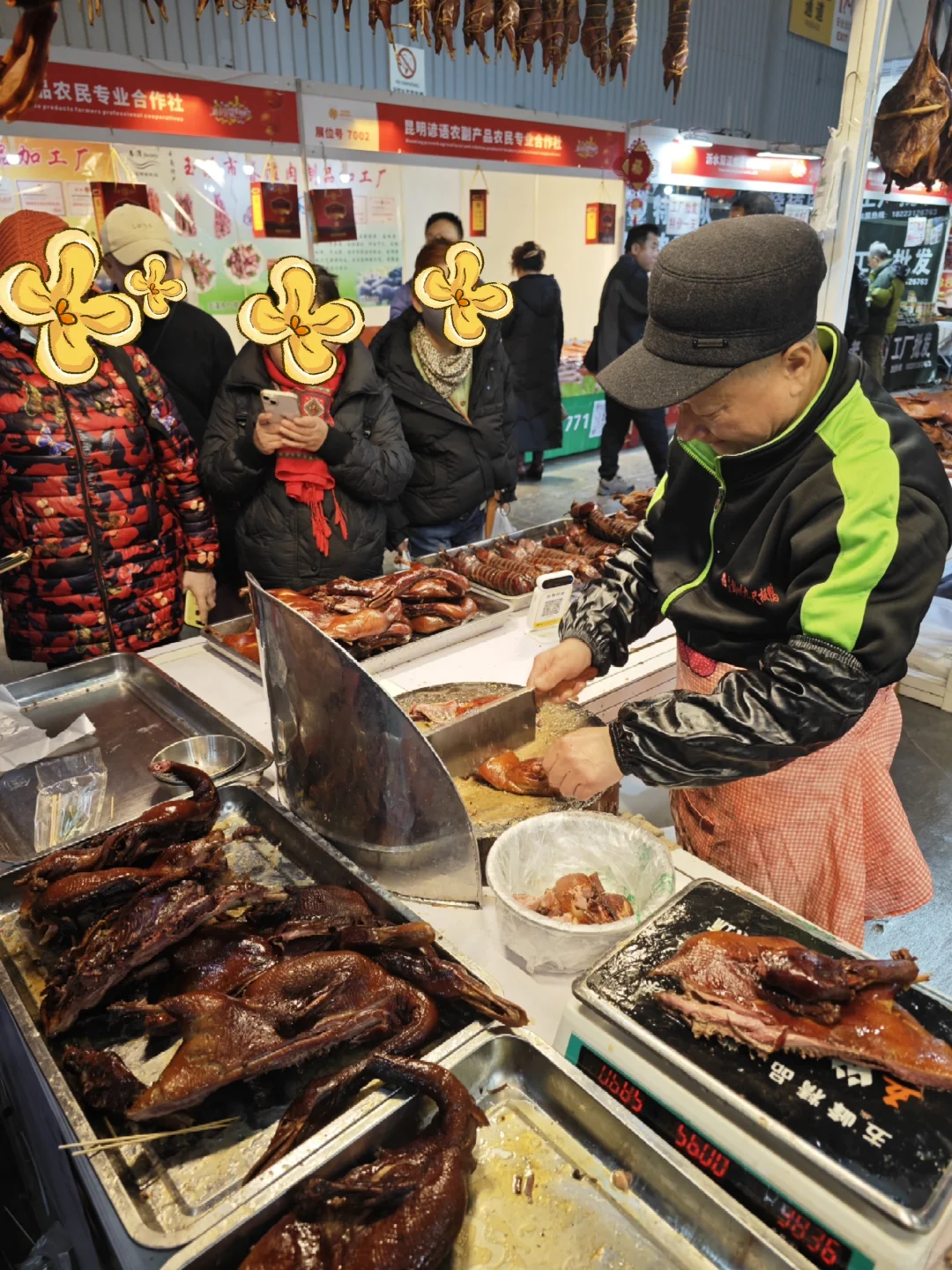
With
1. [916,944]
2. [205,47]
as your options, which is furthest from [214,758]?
[205,47]

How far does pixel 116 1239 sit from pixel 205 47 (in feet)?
25.7

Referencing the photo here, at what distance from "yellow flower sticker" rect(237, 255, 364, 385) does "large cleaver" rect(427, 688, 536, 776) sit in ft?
4.66

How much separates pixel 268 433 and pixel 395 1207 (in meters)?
2.78

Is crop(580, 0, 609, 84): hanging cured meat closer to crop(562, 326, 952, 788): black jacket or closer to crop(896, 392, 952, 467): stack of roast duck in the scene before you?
crop(562, 326, 952, 788): black jacket

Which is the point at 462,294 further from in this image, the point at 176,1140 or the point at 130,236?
the point at 176,1140

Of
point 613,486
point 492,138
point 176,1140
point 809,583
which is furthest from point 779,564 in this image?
point 492,138

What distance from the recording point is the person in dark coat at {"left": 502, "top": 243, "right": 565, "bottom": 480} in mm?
8312

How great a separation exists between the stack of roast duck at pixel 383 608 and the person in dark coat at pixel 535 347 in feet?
16.4

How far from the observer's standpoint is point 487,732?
2.26 metres

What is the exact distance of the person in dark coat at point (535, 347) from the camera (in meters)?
8.31

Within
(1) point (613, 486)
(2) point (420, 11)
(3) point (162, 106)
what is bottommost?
(1) point (613, 486)

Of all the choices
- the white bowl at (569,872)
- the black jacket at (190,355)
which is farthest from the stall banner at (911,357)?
the white bowl at (569,872)

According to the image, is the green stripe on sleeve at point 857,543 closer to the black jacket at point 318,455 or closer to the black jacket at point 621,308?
the black jacket at point 318,455

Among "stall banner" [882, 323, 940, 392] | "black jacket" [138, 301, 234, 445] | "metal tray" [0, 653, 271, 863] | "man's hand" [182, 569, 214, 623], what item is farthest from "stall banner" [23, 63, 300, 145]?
"stall banner" [882, 323, 940, 392]
